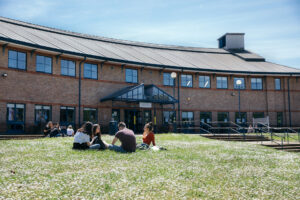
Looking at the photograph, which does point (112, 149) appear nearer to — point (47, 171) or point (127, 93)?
point (47, 171)

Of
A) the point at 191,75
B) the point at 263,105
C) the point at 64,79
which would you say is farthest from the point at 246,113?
the point at 64,79

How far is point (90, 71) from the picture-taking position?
77.8ft

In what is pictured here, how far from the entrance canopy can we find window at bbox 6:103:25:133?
6282 mm

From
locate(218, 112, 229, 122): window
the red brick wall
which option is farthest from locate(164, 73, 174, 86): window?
locate(218, 112, 229, 122): window

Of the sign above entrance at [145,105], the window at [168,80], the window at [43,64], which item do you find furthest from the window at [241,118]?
the window at [43,64]

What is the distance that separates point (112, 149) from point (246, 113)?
22.9 meters

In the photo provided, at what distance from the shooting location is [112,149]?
10617 millimetres

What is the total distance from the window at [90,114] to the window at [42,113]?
285 cm

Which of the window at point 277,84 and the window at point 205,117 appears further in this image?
the window at point 277,84

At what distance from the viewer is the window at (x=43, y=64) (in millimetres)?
20859

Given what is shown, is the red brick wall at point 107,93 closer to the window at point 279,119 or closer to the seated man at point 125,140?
the window at point 279,119

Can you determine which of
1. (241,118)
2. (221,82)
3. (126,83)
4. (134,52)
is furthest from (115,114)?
(241,118)

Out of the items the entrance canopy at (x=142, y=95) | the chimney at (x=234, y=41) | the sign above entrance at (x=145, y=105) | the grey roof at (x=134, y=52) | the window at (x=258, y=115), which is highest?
the chimney at (x=234, y=41)

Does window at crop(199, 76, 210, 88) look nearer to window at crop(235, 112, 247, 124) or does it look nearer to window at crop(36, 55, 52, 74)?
window at crop(235, 112, 247, 124)
